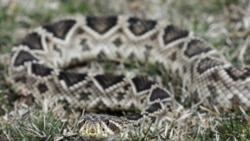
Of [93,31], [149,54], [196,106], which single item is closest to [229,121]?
[196,106]

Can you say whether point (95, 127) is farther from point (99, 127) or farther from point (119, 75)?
point (119, 75)

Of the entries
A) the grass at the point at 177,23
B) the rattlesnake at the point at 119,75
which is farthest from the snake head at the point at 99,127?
the grass at the point at 177,23

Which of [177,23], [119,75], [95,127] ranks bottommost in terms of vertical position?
[95,127]

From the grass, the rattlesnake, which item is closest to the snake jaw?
the rattlesnake

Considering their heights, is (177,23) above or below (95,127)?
above

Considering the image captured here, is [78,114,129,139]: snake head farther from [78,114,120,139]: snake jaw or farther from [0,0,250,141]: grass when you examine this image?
[0,0,250,141]: grass

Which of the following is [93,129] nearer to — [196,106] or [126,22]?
[196,106]

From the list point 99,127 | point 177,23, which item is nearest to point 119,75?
point 99,127
